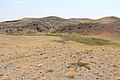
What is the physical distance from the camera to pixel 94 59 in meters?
18.2

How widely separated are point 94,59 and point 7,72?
5.76 meters

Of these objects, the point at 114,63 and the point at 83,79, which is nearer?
the point at 83,79

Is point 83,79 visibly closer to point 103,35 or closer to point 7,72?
point 7,72

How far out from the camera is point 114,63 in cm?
1728

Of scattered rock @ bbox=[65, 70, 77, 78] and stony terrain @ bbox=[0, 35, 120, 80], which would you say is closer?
scattered rock @ bbox=[65, 70, 77, 78]

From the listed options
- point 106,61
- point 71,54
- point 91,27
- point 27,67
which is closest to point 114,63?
point 106,61

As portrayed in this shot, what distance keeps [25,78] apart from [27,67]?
200 centimetres

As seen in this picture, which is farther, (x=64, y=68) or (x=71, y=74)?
(x=64, y=68)

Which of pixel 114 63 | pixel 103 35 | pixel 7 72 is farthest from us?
pixel 103 35

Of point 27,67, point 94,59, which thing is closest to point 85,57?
point 94,59

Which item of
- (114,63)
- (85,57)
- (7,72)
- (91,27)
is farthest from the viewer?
(91,27)

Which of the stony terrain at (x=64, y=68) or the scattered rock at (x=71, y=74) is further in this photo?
the stony terrain at (x=64, y=68)

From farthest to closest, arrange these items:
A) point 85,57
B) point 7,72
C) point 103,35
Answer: point 103,35 < point 85,57 < point 7,72

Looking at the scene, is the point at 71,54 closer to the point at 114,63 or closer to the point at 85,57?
the point at 85,57
